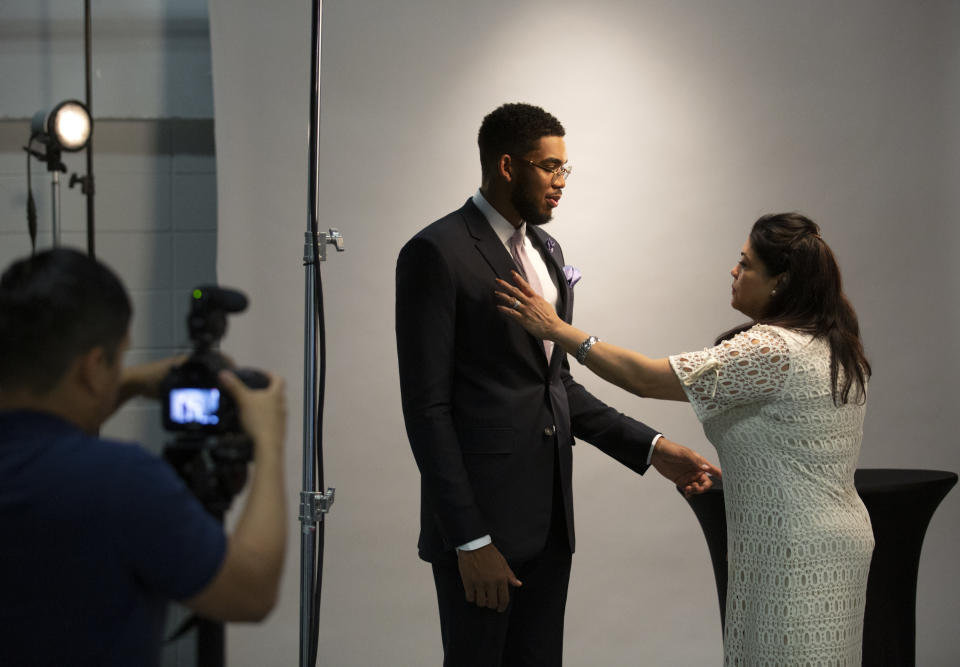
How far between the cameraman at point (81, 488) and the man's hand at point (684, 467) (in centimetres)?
146

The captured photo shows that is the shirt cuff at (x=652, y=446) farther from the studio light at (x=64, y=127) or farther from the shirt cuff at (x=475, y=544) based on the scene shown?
the studio light at (x=64, y=127)

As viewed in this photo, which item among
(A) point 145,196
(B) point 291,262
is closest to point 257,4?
(B) point 291,262

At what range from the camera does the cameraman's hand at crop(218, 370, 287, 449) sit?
70 cm

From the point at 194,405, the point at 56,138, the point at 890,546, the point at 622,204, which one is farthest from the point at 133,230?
the point at 622,204

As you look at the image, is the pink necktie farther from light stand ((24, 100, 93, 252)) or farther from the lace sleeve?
Result: light stand ((24, 100, 93, 252))

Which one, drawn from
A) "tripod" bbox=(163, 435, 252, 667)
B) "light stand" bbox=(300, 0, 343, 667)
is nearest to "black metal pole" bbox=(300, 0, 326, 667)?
"light stand" bbox=(300, 0, 343, 667)

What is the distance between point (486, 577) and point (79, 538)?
1.04 meters

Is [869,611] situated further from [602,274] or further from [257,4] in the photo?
[257,4]

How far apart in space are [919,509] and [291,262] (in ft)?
6.59

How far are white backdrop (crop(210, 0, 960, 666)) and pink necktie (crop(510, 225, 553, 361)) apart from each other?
1.19m

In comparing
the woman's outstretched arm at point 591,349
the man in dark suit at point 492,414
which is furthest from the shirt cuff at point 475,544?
the woman's outstretched arm at point 591,349

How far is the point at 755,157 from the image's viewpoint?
320 cm

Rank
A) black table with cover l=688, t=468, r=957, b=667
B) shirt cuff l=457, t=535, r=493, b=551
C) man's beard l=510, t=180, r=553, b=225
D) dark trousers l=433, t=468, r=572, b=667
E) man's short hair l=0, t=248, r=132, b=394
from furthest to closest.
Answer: black table with cover l=688, t=468, r=957, b=667 < man's beard l=510, t=180, r=553, b=225 < dark trousers l=433, t=468, r=572, b=667 < shirt cuff l=457, t=535, r=493, b=551 < man's short hair l=0, t=248, r=132, b=394

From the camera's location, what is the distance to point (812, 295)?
173cm
